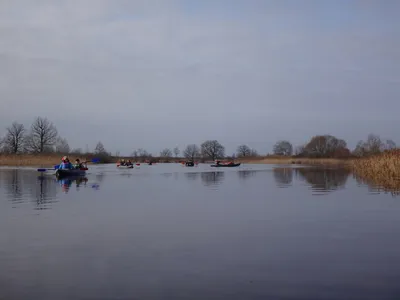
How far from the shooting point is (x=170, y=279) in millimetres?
5406

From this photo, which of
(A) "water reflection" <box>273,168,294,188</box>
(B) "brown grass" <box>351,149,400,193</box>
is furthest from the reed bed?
(B) "brown grass" <box>351,149,400,193</box>

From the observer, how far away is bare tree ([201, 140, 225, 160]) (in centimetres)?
11562

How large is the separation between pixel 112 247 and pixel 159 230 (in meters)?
1.69

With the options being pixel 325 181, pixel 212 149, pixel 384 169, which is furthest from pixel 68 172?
pixel 212 149

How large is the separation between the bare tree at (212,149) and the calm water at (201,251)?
103m

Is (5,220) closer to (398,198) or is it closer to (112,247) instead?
(112,247)

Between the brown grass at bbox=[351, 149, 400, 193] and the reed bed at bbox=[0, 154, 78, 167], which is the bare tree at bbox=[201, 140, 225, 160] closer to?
the reed bed at bbox=[0, 154, 78, 167]

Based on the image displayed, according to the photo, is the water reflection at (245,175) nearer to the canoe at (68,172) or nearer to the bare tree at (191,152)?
the canoe at (68,172)

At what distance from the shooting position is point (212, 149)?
11562 centimetres

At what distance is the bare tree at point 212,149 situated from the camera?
11562 centimetres

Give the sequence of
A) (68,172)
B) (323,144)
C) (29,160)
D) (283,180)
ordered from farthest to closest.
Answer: (323,144)
(29,160)
(68,172)
(283,180)

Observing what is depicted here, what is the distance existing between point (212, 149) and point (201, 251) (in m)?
109

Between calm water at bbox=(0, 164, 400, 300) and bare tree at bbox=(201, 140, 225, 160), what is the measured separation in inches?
4040

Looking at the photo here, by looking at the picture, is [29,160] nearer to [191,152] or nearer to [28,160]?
[28,160]
